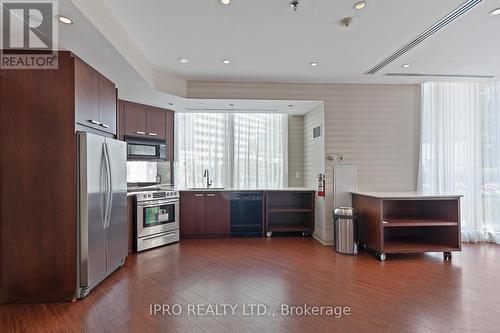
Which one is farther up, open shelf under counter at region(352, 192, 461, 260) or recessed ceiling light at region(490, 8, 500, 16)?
recessed ceiling light at region(490, 8, 500, 16)

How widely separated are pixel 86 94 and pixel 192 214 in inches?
112

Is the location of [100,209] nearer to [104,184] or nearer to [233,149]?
[104,184]

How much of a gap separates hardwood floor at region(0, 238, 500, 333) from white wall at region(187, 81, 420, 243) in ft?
4.32

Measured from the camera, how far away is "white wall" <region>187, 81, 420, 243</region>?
463 centimetres

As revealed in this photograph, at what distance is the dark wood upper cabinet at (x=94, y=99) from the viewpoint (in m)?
2.66

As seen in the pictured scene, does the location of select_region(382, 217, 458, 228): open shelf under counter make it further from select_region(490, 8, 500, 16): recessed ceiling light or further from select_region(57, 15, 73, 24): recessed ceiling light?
select_region(57, 15, 73, 24): recessed ceiling light

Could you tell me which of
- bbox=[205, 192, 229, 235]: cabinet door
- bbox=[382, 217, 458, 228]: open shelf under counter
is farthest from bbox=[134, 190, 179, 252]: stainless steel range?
bbox=[382, 217, 458, 228]: open shelf under counter

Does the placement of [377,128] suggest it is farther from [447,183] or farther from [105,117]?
[105,117]

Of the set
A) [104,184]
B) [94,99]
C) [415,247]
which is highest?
[94,99]

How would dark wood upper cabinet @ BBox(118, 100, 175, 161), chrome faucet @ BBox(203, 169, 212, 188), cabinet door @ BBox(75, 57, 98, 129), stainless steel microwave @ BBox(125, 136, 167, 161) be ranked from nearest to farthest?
cabinet door @ BBox(75, 57, 98, 129)
dark wood upper cabinet @ BBox(118, 100, 175, 161)
stainless steel microwave @ BBox(125, 136, 167, 161)
chrome faucet @ BBox(203, 169, 212, 188)

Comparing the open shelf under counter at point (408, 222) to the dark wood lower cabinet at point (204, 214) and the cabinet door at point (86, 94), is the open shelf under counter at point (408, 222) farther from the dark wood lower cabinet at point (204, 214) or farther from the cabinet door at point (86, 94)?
the cabinet door at point (86, 94)

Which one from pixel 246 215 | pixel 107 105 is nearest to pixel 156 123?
pixel 107 105

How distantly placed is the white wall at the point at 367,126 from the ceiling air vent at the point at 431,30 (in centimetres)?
77

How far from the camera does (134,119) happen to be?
15.2ft
